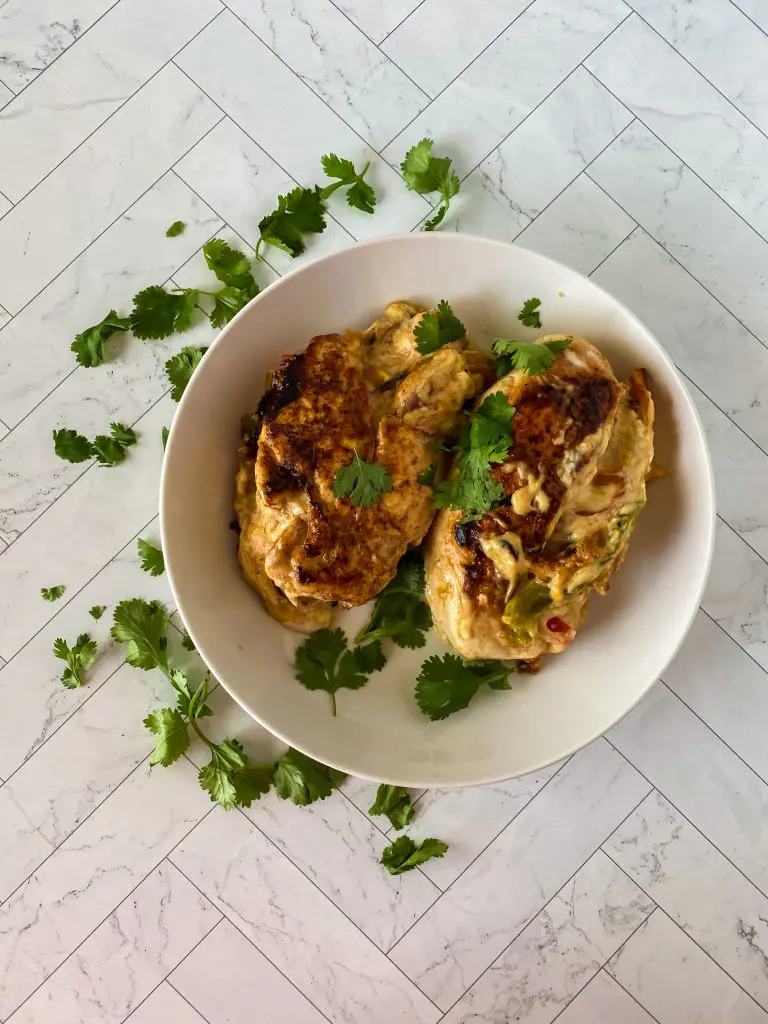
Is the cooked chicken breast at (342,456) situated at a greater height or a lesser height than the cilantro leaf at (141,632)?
greater

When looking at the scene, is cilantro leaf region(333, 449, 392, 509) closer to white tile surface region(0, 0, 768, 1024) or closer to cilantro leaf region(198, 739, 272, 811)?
white tile surface region(0, 0, 768, 1024)

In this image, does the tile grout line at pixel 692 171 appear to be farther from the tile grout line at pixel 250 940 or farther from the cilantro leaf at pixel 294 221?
the tile grout line at pixel 250 940

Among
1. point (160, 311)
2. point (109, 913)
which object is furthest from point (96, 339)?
point (109, 913)

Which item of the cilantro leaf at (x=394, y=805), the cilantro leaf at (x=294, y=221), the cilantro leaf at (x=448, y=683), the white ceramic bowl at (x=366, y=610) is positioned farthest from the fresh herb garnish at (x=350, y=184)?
the cilantro leaf at (x=394, y=805)

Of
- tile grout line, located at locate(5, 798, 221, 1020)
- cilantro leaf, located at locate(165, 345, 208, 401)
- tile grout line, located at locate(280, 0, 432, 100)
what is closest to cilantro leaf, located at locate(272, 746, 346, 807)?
tile grout line, located at locate(5, 798, 221, 1020)

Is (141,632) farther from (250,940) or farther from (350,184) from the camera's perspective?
(350,184)

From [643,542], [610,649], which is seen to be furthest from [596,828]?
[643,542]
